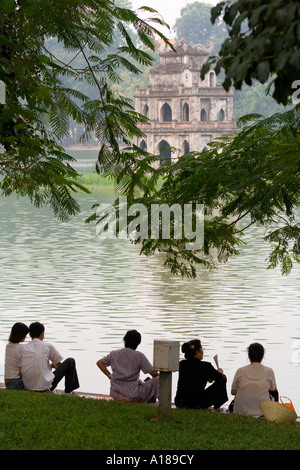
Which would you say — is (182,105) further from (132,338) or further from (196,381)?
(196,381)

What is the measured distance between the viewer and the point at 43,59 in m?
6.73

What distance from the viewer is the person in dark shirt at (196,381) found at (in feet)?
21.9

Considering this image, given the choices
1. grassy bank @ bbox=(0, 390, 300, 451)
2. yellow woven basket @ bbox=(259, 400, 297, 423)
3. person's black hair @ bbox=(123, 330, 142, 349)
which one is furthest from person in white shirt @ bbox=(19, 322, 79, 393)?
yellow woven basket @ bbox=(259, 400, 297, 423)

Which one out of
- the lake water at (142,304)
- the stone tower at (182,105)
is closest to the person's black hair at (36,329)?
the lake water at (142,304)

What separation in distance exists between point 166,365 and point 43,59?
7.83ft

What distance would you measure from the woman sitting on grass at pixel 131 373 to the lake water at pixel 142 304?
3.76 metres

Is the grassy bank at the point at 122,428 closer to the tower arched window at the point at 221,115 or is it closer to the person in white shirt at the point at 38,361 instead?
the person in white shirt at the point at 38,361

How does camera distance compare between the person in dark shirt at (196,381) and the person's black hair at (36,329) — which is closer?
the person in dark shirt at (196,381)

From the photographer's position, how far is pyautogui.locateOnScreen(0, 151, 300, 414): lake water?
13297 mm

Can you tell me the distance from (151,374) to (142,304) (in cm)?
1107

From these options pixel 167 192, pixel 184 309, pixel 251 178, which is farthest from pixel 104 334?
pixel 251 178

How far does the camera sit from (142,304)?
1797 centimetres
